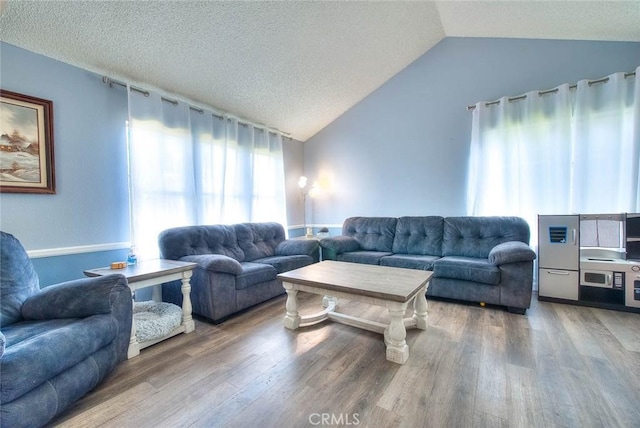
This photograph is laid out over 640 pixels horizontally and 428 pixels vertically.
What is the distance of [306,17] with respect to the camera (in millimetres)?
2445

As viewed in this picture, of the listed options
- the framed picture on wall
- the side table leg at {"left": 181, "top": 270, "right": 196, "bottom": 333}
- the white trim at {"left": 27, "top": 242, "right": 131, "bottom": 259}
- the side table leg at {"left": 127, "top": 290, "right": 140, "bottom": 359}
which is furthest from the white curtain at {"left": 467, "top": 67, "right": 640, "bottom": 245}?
the framed picture on wall

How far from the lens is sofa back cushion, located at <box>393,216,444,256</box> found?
10.5 feet

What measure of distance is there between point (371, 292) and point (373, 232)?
2.00m

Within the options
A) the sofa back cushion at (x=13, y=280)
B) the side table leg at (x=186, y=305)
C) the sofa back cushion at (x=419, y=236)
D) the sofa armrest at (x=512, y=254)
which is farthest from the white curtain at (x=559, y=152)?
the sofa back cushion at (x=13, y=280)

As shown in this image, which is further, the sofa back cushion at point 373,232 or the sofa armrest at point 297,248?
the sofa back cushion at point 373,232

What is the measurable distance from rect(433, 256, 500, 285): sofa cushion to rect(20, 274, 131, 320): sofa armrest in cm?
272

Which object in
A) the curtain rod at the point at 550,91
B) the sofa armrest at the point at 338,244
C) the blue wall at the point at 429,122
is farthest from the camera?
the sofa armrest at the point at 338,244

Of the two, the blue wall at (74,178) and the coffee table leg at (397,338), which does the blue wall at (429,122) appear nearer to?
the coffee table leg at (397,338)

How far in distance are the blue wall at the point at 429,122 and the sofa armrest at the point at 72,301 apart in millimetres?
3316

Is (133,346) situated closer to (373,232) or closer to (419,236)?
(373,232)

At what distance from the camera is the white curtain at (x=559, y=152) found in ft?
8.31

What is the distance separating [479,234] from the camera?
3010 millimetres

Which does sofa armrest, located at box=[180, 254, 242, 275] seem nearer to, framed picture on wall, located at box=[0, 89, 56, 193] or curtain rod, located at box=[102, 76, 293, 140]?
framed picture on wall, located at box=[0, 89, 56, 193]

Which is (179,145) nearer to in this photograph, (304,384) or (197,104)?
(197,104)
